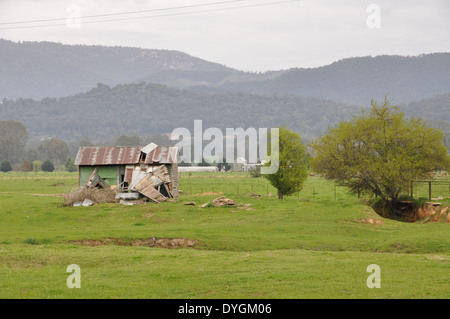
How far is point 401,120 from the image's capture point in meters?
44.5

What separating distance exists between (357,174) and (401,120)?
18.1ft

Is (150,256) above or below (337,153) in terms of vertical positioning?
below

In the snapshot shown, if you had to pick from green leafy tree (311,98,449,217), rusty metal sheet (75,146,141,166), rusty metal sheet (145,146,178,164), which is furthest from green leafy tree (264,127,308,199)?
rusty metal sheet (75,146,141,166)

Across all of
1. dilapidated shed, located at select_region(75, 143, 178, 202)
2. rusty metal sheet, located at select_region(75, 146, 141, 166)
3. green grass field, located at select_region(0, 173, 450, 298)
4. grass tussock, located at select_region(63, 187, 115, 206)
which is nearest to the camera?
green grass field, located at select_region(0, 173, 450, 298)

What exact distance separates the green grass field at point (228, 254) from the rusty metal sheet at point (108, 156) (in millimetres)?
7180

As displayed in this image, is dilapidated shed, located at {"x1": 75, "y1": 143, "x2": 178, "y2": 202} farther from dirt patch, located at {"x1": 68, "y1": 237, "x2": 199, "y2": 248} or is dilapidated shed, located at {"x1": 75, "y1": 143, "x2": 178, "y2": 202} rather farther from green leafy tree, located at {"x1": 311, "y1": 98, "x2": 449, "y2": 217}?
dirt patch, located at {"x1": 68, "y1": 237, "x2": 199, "y2": 248}

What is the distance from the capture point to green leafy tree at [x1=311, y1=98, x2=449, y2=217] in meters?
42.6

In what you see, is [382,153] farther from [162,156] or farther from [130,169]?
[130,169]

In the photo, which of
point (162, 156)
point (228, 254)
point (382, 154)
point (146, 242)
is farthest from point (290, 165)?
point (228, 254)

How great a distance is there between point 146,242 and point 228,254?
6306 millimetres

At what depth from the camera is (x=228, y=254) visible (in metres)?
23.3
